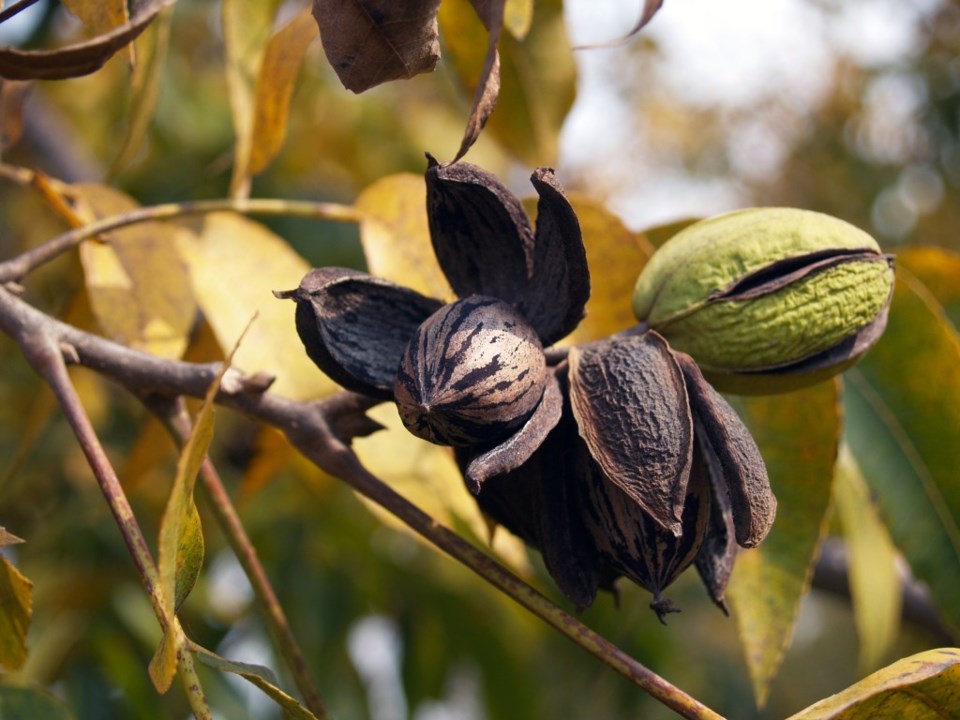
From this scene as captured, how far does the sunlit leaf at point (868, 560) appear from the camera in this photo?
67.7 inches

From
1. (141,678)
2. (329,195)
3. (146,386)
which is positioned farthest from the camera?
(329,195)

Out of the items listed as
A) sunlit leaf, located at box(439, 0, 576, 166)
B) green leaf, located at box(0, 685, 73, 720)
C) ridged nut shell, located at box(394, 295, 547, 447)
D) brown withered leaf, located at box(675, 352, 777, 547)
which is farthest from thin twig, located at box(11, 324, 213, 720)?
sunlit leaf, located at box(439, 0, 576, 166)

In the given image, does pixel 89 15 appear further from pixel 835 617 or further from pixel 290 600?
pixel 835 617

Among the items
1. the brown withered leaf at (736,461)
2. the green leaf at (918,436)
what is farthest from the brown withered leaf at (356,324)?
the green leaf at (918,436)

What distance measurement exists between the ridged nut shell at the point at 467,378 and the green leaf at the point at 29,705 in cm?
62

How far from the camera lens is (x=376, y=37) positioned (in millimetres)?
865

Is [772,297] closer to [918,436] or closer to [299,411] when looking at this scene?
[299,411]

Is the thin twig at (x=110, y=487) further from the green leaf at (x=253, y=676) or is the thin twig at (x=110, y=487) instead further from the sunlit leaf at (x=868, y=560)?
the sunlit leaf at (x=868, y=560)

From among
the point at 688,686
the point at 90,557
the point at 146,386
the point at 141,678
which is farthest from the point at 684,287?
the point at 688,686

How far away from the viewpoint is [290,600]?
95.5 inches

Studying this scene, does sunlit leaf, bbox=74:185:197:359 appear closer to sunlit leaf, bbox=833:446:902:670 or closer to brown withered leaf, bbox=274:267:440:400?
brown withered leaf, bbox=274:267:440:400

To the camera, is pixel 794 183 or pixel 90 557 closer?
pixel 90 557

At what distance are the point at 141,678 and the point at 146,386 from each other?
125 centimetres

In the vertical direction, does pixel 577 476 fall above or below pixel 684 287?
below
